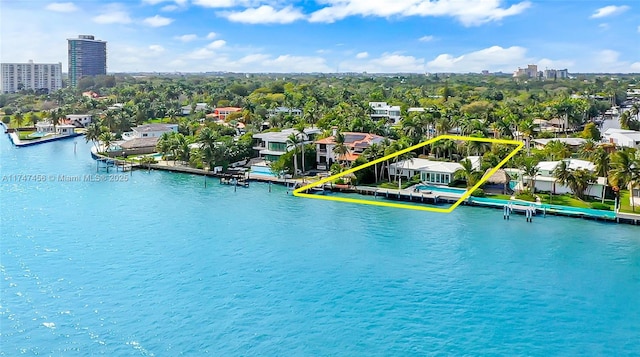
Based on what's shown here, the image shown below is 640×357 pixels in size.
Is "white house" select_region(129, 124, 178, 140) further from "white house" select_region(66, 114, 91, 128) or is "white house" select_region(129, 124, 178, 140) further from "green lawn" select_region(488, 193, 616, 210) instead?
"green lawn" select_region(488, 193, 616, 210)

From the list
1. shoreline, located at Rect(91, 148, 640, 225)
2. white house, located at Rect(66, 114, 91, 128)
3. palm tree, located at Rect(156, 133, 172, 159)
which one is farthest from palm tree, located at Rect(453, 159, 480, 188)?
white house, located at Rect(66, 114, 91, 128)

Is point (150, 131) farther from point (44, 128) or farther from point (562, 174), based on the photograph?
point (562, 174)

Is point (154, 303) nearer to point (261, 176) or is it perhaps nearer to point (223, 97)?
point (261, 176)

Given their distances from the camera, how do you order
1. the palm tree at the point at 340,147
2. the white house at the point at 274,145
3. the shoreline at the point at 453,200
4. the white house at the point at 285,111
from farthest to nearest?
the white house at the point at 285,111 < the white house at the point at 274,145 < the palm tree at the point at 340,147 < the shoreline at the point at 453,200

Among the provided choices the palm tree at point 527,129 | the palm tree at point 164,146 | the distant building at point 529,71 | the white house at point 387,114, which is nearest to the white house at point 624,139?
the palm tree at point 527,129

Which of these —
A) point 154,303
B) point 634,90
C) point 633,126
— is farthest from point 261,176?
point 634,90

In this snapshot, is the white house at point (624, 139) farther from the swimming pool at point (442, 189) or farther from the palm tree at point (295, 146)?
the palm tree at point (295, 146)
